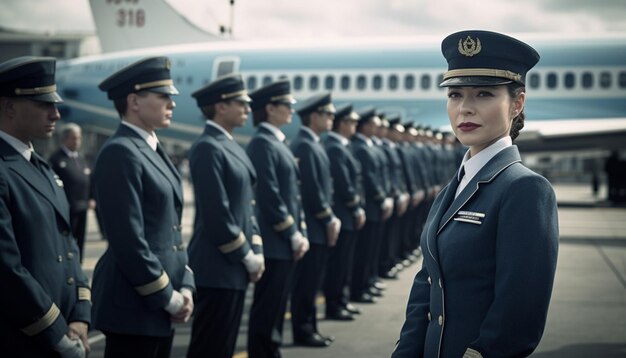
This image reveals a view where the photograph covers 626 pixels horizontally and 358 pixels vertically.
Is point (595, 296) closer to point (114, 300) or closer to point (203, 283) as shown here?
point (203, 283)

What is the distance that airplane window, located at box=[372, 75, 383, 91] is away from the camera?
701 inches

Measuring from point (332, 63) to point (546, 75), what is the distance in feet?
14.8

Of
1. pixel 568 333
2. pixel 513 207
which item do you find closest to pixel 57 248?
pixel 513 207

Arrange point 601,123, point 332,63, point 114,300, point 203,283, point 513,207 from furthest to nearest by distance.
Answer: point 332,63
point 601,123
point 203,283
point 114,300
point 513,207

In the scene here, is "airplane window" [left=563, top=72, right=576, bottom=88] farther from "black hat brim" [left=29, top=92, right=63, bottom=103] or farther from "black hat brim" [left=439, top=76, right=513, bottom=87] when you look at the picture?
"black hat brim" [left=439, top=76, right=513, bottom=87]

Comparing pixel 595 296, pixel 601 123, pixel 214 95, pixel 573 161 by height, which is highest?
pixel 214 95

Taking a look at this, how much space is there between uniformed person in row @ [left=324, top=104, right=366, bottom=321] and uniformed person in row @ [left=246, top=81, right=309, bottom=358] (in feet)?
5.57

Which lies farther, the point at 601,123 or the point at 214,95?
the point at 601,123

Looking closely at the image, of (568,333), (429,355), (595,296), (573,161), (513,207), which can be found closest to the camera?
(513,207)

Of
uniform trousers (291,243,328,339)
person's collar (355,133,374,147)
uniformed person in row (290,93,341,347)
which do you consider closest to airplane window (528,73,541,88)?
person's collar (355,133,374,147)

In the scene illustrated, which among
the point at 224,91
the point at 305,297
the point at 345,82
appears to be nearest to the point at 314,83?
the point at 345,82

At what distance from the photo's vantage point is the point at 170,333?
12.2ft

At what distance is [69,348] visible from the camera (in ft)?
10.1

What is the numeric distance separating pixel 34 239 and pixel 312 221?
11.7 ft
